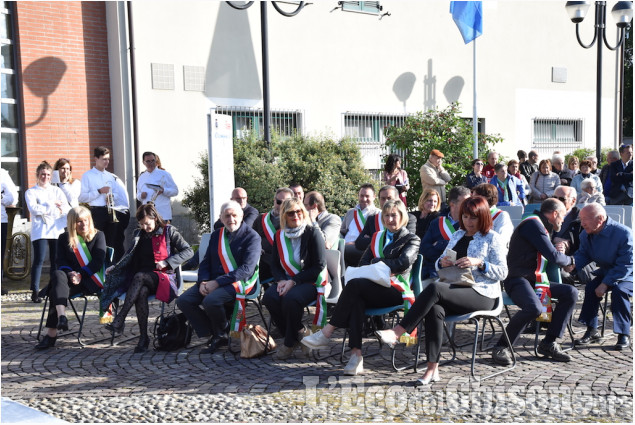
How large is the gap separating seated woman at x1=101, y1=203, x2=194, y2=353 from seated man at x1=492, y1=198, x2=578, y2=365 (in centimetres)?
309

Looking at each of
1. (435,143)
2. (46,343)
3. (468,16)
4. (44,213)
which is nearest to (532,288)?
(46,343)

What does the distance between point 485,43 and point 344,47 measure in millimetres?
4427

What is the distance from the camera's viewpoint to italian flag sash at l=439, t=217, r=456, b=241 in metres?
6.93

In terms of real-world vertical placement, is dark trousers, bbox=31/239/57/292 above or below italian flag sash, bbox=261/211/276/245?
below

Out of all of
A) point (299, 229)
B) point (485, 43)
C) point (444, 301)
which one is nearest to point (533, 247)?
point (444, 301)

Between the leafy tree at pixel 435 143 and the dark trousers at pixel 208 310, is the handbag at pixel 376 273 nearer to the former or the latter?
the dark trousers at pixel 208 310

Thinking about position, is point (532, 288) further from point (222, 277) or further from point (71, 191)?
point (71, 191)

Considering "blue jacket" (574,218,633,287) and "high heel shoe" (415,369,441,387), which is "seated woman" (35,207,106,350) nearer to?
"high heel shoe" (415,369,441,387)

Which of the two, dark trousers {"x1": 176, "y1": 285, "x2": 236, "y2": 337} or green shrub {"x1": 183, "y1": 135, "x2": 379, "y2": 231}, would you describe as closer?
dark trousers {"x1": 176, "y1": 285, "x2": 236, "y2": 337}

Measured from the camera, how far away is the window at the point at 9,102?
1264 cm

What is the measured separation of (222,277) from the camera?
6.76 metres

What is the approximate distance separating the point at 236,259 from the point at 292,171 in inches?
249

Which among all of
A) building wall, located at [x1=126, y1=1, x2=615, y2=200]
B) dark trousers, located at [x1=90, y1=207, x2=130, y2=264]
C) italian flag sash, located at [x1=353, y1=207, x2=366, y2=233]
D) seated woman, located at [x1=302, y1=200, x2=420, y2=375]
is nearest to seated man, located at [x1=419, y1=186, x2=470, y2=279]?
seated woman, located at [x1=302, y1=200, x2=420, y2=375]

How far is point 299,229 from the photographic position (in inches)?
264
